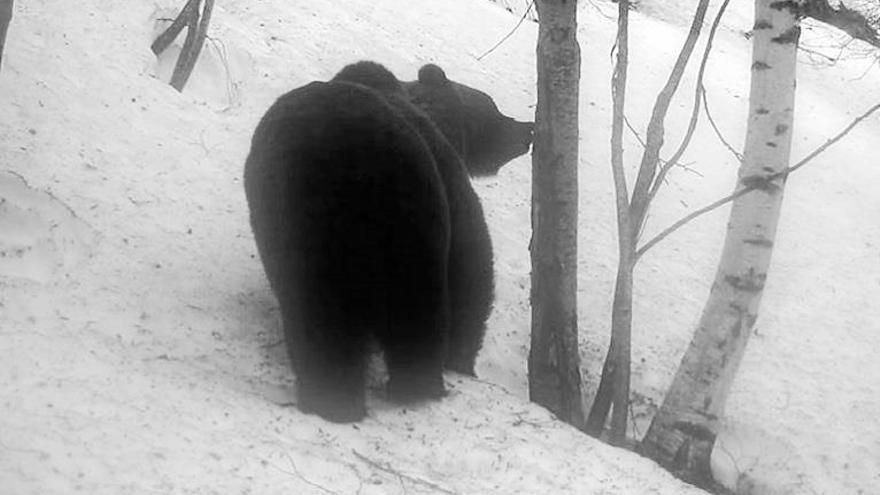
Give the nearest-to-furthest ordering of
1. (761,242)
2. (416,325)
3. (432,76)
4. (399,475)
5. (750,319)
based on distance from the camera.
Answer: (399,475) < (416,325) < (761,242) < (750,319) < (432,76)

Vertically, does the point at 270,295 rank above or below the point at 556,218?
below

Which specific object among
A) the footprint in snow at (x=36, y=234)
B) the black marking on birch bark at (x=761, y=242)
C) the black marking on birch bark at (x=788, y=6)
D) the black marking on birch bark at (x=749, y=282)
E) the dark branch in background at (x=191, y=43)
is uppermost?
the black marking on birch bark at (x=788, y=6)

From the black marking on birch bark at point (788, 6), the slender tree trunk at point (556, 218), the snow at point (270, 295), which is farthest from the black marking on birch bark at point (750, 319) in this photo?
the black marking on birch bark at point (788, 6)

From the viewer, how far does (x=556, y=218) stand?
6.59 meters

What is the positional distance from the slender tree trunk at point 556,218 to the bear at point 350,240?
75 cm

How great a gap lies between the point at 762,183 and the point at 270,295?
293 cm

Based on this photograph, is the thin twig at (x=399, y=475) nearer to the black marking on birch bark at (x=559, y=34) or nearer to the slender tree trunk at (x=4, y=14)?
the black marking on birch bark at (x=559, y=34)

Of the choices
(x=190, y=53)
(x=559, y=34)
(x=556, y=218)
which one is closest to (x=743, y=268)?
(x=556, y=218)

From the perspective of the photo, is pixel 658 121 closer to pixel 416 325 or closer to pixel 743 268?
pixel 743 268

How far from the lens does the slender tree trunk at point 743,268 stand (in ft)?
21.3

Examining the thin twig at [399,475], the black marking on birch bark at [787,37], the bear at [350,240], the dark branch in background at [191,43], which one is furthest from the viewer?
the dark branch in background at [191,43]

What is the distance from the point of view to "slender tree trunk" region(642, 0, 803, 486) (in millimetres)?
6496

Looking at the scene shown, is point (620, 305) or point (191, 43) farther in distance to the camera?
point (191, 43)

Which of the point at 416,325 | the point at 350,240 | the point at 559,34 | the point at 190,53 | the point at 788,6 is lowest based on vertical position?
the point at 190,53
